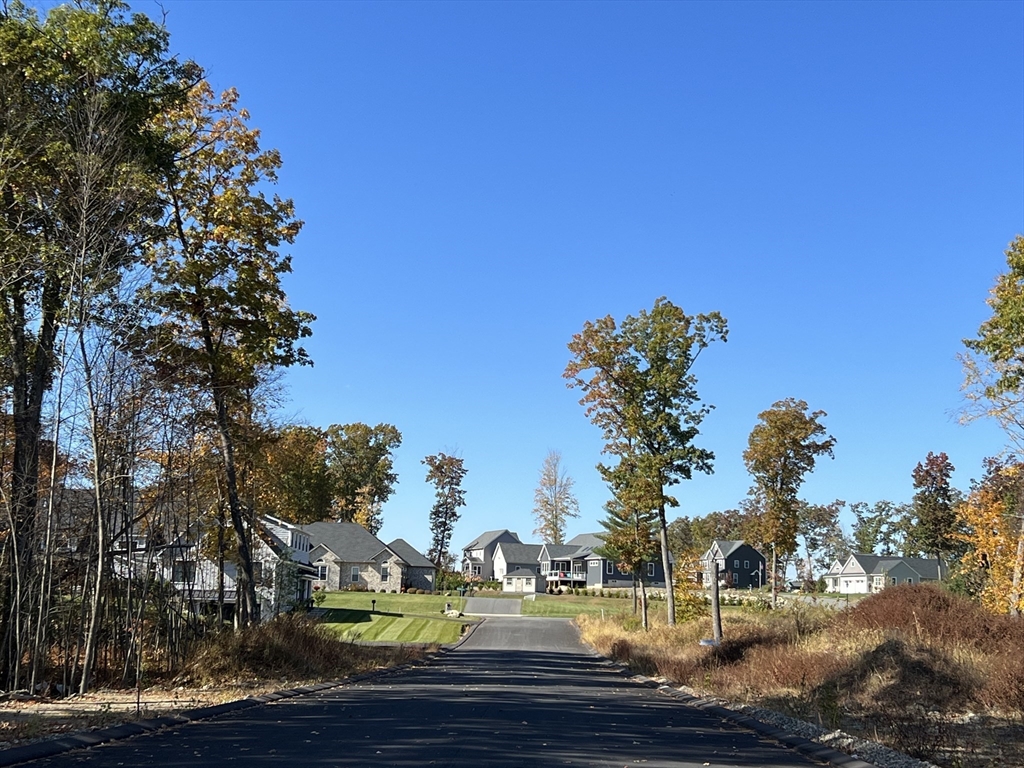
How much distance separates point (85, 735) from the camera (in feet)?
34.5

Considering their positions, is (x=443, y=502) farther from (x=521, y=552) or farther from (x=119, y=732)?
(x=119, y=732)

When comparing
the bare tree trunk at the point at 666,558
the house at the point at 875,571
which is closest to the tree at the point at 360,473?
the house at the point at 875,571

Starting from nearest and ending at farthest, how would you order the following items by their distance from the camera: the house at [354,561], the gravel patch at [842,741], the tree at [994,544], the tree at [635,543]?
the gravel patch at [842,741] → the tree at [994,544] → the tree at [635,543] → the house at [354,561]

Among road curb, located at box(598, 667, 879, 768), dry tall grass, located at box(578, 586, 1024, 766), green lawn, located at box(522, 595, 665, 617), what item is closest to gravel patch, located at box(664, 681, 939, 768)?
road curb, located at box(598, 667, 879, 768)

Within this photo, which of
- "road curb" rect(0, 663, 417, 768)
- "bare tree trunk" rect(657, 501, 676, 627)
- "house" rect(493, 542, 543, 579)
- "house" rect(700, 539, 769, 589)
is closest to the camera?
"road curb" rect(0, 663, 417, 768)

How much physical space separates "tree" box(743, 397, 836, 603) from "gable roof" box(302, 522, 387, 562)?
4266 cm

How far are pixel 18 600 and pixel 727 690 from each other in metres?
13.4

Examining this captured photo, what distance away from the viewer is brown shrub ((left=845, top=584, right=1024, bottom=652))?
18.5 meters

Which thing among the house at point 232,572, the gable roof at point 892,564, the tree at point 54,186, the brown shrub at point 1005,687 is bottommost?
the gable roof at point 892,564

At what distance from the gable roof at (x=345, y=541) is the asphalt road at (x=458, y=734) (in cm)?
6435

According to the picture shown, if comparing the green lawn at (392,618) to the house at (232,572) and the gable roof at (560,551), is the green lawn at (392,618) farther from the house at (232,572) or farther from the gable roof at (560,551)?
the gable roof at (560,551)

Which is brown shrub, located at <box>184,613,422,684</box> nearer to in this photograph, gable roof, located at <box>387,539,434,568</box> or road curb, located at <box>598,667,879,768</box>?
road curb, located at <box>598,667,879,768</box>

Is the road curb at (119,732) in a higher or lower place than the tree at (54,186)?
lower

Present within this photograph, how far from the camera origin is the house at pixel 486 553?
116 metres
